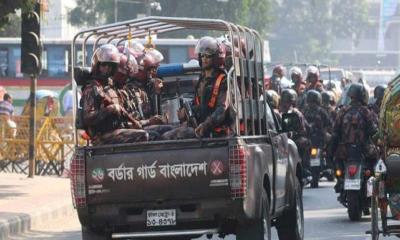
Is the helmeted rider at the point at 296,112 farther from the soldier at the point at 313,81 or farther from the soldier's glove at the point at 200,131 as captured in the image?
the soldier's glove at the point at 200,131

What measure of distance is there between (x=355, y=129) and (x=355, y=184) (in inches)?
36.1

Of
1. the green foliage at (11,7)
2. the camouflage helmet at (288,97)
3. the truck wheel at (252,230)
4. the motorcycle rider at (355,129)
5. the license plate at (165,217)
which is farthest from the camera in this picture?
the camouflage helmet at (288,97)

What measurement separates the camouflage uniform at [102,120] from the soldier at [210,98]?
38 cm

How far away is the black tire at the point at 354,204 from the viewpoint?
17375 millimetres

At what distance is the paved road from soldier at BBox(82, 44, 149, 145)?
361 centimetres

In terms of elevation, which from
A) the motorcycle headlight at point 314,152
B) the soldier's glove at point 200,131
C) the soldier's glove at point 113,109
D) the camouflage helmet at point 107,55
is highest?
the camouflage helmet at point 107,55

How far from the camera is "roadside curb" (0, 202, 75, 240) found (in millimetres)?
16062

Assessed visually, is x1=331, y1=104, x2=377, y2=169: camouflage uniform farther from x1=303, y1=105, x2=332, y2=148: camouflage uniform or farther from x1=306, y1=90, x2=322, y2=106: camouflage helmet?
x1=303, y1=105, x2=332, y2=148: camouflage uniform

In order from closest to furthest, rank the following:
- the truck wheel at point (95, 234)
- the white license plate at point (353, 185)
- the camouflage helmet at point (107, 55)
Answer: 1. the truck wheel at point (95, 234)
2. the camouflage helmet at point (107, 55)
3. the white license plate at point (353, 185)

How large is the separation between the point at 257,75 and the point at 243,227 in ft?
6.67

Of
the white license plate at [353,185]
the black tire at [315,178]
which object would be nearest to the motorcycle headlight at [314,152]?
the black tire at [315,178]

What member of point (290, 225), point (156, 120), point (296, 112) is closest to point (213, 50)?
point (156, 120)

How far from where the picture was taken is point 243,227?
39.8 feet

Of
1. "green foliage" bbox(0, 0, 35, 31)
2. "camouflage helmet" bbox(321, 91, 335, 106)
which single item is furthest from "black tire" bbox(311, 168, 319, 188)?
"green foliage" bbox(0, 0, 35, 31)
